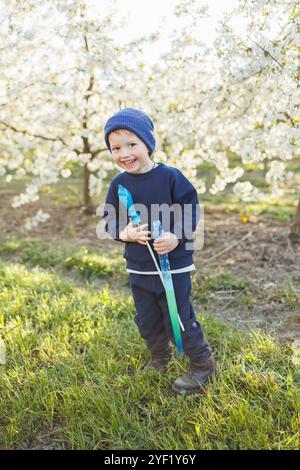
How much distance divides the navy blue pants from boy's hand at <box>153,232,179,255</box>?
0.21m

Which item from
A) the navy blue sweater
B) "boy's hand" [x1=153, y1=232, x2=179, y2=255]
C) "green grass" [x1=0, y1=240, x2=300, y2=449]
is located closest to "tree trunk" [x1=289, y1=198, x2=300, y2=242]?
"green grass" [x1=0, y1=240, x2=300, y2=449]

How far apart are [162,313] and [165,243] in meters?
0.55

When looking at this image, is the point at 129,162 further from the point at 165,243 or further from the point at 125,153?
the point at 165,243

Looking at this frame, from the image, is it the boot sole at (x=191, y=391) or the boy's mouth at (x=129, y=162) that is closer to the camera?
the boy's mouth at (x=129, y=162)

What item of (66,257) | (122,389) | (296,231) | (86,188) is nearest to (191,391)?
(122,389)

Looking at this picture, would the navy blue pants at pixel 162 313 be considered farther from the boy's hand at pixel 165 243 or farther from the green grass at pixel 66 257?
the green grass at pixel 66 257

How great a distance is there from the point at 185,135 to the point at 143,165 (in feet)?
10.4

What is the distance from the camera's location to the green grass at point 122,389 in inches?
86.2

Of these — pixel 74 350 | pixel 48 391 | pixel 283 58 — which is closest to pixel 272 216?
pixel 283 58

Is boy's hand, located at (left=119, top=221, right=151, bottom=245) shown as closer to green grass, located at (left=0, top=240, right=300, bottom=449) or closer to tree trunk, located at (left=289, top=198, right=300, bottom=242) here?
green grass, located at (left=0, top=240, right=300, bottom=449)

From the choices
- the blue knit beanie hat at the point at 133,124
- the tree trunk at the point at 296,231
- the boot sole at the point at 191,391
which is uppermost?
the blue knit beanie hat at the point at 133,124

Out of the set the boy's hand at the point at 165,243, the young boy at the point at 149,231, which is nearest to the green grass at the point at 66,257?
the young boy at the point at 149,231

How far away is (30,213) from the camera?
778cm

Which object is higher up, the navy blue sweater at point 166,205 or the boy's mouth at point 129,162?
the boy's mouth at point 129,162
